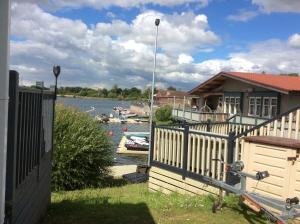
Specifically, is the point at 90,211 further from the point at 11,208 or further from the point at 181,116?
the point at 181,116

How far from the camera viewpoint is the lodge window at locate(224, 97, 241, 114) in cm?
3023

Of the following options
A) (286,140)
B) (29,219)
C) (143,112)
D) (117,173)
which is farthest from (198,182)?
(143,112)

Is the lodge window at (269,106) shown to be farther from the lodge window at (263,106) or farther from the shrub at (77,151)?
the shrub at (77,151)

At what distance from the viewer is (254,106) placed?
93.3 feet

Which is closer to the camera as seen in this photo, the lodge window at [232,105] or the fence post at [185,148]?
the fence post at [185,148]

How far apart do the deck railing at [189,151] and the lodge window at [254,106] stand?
1803cm

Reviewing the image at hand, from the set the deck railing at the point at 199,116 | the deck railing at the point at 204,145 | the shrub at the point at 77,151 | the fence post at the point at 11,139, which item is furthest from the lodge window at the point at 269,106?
the fence post at the point at 11,139

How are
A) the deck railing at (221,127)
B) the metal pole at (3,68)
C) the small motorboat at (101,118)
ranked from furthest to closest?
the small motorboat at (101,118)
the deck railing at (221,127)
the metal pole at (3,68)

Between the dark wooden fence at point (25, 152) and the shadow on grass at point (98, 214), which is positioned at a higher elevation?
the dark wooden fence at point (25, 152)

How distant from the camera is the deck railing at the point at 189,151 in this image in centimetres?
898

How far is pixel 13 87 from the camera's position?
3.79 metres

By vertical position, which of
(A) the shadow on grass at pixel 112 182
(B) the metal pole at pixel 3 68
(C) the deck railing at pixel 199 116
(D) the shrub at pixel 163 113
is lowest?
(A) the shadow on grass at pixel 112 182

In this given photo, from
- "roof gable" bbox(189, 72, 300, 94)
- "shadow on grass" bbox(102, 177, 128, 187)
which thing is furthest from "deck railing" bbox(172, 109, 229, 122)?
"shadow on grass" bbox(102, 177, 128, 187)

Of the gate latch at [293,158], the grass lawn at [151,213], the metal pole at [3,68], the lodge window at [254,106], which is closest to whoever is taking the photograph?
the metal pole at [3,68]
